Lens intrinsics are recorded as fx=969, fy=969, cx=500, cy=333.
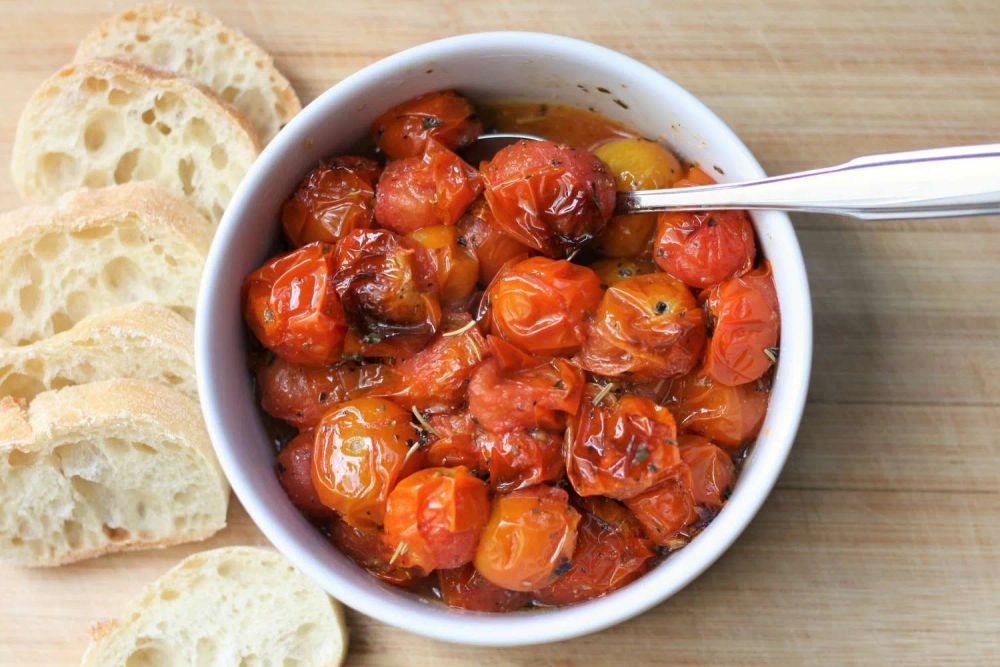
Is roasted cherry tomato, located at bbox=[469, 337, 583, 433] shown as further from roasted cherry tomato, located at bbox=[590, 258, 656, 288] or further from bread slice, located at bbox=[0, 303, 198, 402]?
bread slice, located at bbox=[0, 303, 198, 402]

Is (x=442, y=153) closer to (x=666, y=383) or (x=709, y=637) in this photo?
(x=666, y=383)

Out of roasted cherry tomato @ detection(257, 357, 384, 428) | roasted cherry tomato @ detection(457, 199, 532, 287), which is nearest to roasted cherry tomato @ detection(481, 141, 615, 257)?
roasted cherry tomato @ detection(457, 199, 532, 287)

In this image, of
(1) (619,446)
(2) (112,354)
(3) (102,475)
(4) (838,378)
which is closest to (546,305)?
(1) (619,446)

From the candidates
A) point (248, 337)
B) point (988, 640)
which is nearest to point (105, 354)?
point (248, 337)

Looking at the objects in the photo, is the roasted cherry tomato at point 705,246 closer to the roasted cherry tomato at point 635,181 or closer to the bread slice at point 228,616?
the roasted cherry tomato at point 635,181

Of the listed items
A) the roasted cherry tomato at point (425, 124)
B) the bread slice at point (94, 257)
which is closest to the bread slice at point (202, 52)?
the bread slice at point (94, 257)

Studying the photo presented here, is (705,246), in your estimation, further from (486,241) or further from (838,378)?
(838,378)
